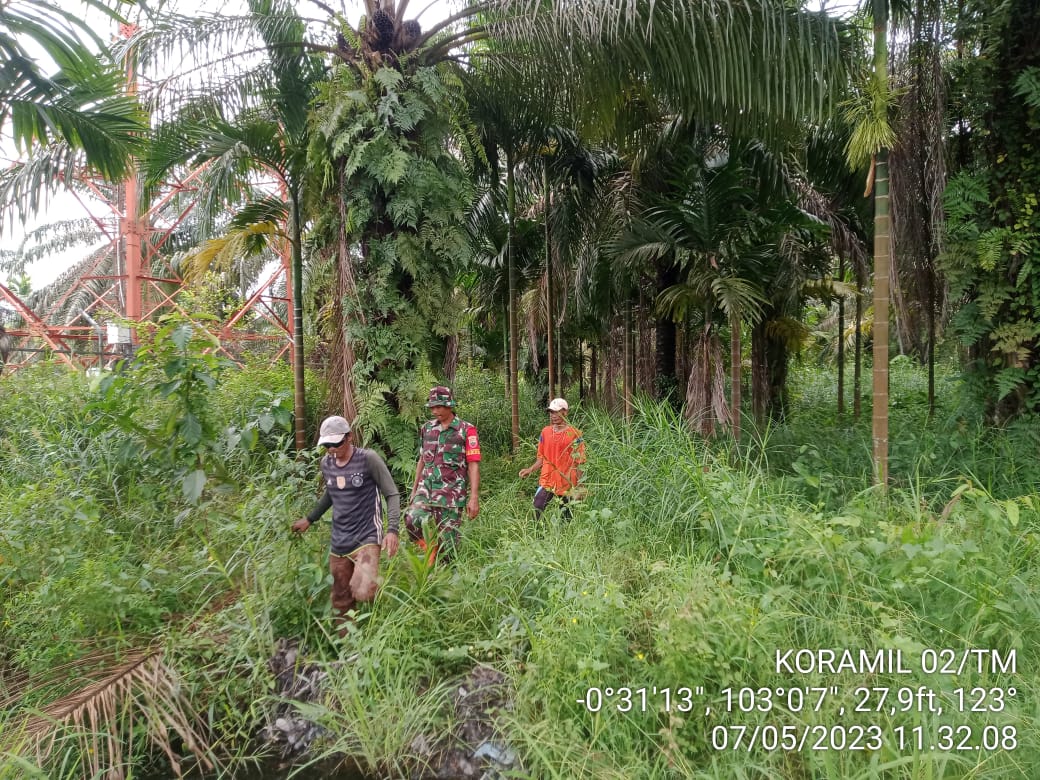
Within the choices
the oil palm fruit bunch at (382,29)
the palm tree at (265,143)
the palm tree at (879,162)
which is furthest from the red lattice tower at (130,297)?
the palm tree at (879,162)

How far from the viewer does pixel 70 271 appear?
60.8ft

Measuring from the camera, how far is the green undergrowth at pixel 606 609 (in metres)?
2.61

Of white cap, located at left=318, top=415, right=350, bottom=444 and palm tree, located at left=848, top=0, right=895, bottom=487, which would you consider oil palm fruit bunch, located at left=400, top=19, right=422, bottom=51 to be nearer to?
palm tree, located at left=848, top=0, right=895, bottom=487

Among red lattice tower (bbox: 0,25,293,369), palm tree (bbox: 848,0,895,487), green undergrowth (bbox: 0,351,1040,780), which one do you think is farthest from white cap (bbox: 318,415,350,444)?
palm tree (bbox: 848,0,895,487)

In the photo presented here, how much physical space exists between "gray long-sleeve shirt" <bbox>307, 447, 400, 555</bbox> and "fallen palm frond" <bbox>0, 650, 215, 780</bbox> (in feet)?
3.79

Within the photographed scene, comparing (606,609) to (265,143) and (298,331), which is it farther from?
(265,143)

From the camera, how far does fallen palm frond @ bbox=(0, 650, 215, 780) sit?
3.12 meters

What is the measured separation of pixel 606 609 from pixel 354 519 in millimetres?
1624

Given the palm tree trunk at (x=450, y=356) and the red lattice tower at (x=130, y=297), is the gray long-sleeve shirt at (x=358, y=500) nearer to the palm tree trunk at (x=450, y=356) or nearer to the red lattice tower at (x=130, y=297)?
the palm tree trunk at (x=450, y=356)

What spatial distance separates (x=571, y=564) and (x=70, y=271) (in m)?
20.6

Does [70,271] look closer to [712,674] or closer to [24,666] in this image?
[24,666]

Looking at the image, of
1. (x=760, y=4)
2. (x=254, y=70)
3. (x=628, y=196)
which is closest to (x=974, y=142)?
(x=760, y=4)

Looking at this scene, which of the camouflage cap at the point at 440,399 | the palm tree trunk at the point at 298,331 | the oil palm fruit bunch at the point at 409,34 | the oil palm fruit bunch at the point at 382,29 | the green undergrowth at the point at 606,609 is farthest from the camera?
the palm tree trunk at the point at 298,331

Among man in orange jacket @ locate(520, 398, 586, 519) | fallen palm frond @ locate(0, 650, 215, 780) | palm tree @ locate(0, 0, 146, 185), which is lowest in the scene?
fallen palm frond @ locate(0, 650, 215, 780)
